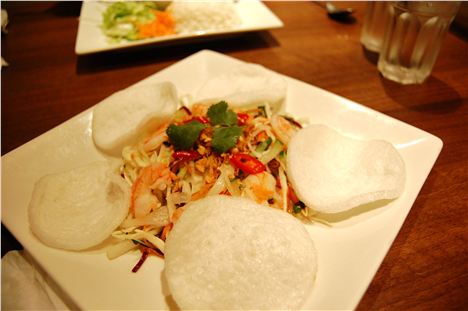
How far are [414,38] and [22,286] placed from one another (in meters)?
2.99

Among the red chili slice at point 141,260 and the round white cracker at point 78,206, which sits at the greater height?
the round white cracker at point 78,206

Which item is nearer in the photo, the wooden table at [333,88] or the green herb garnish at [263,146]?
the wooden table at [333,88]

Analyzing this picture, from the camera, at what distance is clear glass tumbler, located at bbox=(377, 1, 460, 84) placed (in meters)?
2.51

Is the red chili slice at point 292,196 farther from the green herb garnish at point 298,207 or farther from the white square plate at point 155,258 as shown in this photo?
the white square plate at point 155,258

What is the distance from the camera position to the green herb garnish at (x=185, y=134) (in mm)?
1772

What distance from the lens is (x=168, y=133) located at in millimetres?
1807

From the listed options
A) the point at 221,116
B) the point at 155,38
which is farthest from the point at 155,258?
the point at 155,38

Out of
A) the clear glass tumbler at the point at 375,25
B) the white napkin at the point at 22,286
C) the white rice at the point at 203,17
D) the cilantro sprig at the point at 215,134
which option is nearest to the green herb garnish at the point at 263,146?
the cilantro sprig at the point at 215,134

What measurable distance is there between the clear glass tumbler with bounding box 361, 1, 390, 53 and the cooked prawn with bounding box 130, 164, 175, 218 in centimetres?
245

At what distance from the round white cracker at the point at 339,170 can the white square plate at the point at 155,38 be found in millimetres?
1683

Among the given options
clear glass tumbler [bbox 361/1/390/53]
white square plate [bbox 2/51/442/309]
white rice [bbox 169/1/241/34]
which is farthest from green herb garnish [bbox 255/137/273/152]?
clear glass tumbler [bbox 361/1/390/53]

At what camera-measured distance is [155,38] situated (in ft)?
9.57

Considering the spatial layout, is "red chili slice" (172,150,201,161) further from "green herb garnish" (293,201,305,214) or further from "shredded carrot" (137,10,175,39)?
"shredded carrot" (137,10,175,39)

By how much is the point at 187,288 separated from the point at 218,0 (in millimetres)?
3194
